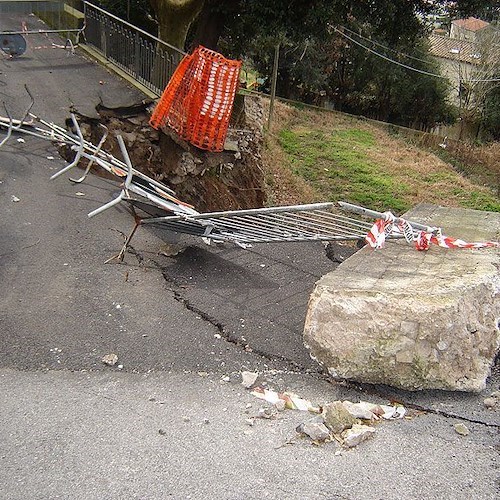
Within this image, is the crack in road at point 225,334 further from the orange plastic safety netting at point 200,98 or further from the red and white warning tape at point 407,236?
the orange plastic safety netting at point 200,98

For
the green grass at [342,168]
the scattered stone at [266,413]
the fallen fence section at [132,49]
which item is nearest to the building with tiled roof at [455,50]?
the green grass at [342,168]

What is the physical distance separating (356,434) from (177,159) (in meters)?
6.86

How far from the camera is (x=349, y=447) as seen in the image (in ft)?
11.3

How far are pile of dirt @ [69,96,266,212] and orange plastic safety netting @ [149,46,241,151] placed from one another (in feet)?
0.71

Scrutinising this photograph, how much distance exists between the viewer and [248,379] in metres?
4.12

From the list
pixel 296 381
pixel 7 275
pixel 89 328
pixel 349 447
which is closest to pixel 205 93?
pixel 7 275

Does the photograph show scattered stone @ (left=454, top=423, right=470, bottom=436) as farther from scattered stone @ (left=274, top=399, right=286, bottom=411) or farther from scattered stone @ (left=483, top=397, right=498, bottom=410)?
scattered stone @ (left=274, top=399, right=286, bottom=411)

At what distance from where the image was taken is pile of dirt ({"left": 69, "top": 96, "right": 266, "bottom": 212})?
9516mm

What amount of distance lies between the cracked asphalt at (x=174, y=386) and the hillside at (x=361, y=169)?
Answer: 20.1 ft

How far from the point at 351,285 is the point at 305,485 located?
1501mm

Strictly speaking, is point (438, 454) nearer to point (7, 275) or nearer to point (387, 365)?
point (387, 365)

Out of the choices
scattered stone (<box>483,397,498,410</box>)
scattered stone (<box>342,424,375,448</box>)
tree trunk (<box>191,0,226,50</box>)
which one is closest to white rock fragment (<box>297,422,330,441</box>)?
scattered stone (<box>342,424,375,448</box>)

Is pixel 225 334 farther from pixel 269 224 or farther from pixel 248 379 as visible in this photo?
pixel 269 224

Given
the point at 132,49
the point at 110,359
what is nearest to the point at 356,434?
the point at 110,359
